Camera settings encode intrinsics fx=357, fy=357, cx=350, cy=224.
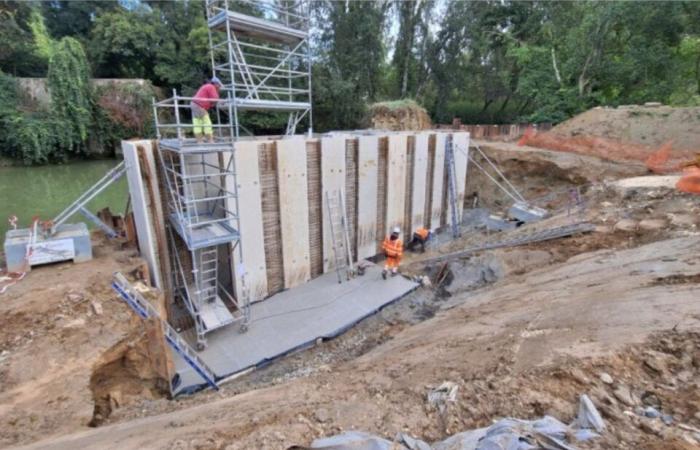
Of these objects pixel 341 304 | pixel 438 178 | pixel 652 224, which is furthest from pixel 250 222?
pixel 652 224

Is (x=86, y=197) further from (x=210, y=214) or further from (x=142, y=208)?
(x=210, y=214)

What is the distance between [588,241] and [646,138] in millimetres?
10929

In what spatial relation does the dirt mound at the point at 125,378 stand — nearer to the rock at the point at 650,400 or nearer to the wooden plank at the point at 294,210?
the wooden plank at the point at 294,210

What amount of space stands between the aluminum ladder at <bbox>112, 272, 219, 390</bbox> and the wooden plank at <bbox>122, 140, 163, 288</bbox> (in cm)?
118

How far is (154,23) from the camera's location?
81.7 feet

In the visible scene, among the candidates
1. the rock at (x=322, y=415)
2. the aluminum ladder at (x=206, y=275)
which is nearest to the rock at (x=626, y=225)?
the rock at (x=322, y=415)

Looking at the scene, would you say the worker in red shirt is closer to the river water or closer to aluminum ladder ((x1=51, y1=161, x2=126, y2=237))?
aluminum ladder ((x1=51, y1=161, x2=126, y2=237))

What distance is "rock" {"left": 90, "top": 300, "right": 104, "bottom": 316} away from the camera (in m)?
5.38

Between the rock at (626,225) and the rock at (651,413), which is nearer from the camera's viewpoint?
the rock at (651,413)

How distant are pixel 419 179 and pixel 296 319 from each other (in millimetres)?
6136

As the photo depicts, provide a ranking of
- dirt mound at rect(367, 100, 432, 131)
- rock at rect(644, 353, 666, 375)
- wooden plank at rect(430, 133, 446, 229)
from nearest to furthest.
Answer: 1. rock at rect(644, 353, 666, 375)
2. wooden plank at rect(430, 133, 446, 229)
3. dirt mound at rect(367, 100, 432, 131)

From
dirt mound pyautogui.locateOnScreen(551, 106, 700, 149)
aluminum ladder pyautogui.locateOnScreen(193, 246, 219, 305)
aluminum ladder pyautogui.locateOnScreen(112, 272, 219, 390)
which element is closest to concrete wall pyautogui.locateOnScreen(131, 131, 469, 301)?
aluminum ladder pyautogui.locateOnScreen(193, 246, 219, 305)

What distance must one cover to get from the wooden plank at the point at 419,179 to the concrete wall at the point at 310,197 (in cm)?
3

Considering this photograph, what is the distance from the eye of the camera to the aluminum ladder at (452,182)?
12039 mm
